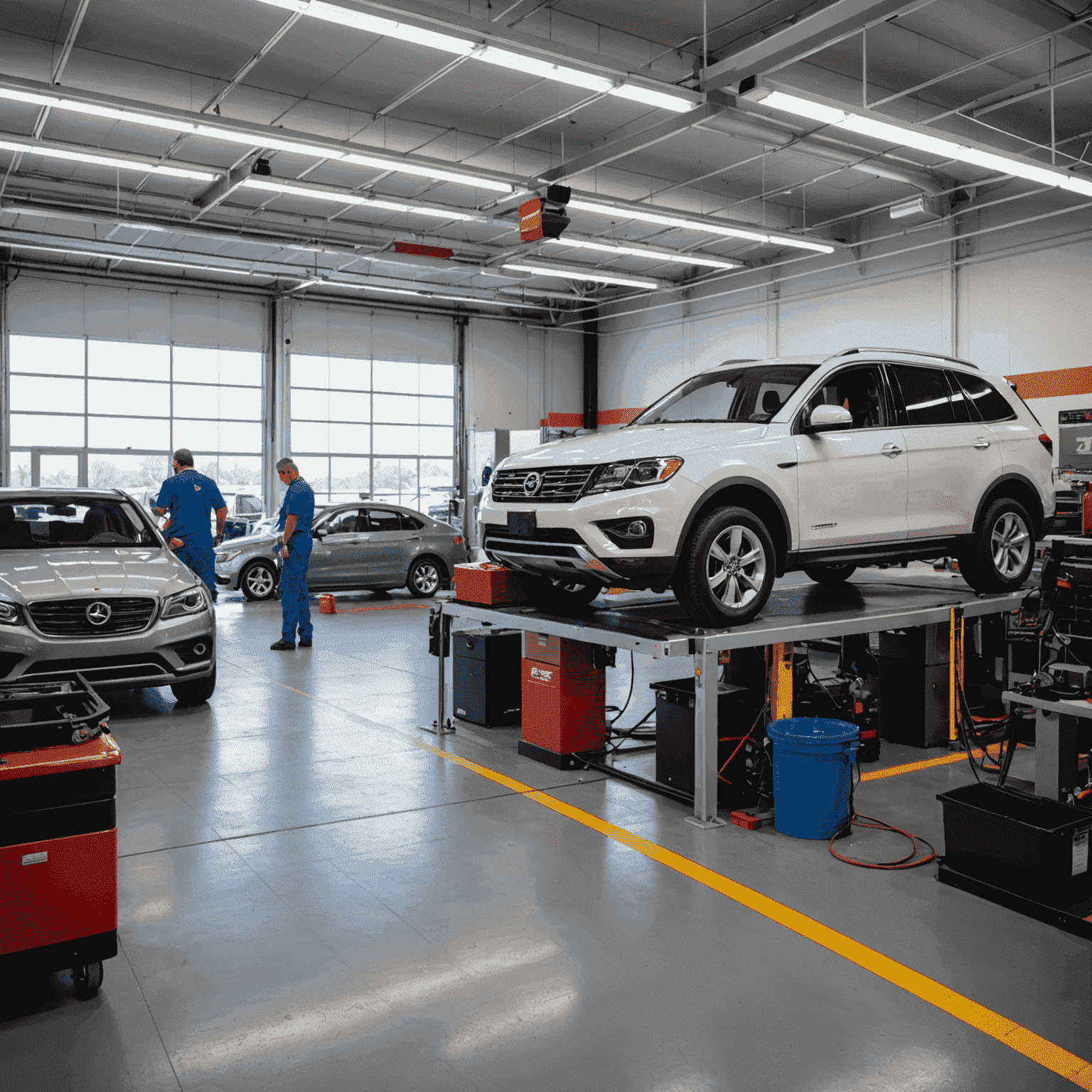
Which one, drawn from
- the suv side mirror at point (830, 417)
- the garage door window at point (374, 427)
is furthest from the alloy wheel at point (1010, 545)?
the garage door window at point (374, 427)

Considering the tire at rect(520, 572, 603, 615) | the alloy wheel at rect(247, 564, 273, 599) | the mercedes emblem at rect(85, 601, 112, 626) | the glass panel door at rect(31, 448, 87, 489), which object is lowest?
the alloy wheel at rect(247, 564, 273, 599)

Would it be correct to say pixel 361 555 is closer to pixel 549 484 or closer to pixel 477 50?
pixel 477 50

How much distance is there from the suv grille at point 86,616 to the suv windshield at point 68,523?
0.88 m

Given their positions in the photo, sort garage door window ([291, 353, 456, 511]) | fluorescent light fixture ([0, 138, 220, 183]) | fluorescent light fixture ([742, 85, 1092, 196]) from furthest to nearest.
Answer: garage door window ([291, 353, 456, 511]) < fluorescent light fixture ([0, 138, 220, 183]) < fluorescent light fixture ([742, 85, 1092, 196])

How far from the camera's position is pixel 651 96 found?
8.41m

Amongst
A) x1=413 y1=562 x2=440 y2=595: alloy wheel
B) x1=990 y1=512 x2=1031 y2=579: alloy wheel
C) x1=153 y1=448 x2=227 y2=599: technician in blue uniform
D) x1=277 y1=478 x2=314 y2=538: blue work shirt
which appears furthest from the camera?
x1=413 y1=562 x2=440 y2=595: alloy wheel

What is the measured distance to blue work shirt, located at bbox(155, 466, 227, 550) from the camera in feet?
27.8

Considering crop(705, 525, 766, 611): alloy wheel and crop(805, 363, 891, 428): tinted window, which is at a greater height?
crop(805, 363, 891, 428): tinted window

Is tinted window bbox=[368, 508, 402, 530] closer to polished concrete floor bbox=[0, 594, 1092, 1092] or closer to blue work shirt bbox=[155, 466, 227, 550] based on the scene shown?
blue work shirt bbox=[155, 466, 227, 550]

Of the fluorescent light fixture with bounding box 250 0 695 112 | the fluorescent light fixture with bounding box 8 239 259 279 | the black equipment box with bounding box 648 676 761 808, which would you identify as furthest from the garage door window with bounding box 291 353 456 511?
the black equipment box with bounding box 648 676 761 808

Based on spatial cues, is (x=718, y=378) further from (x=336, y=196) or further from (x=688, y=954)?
(x=336, y=196)

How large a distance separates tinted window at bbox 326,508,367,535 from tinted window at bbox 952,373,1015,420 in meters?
8.67

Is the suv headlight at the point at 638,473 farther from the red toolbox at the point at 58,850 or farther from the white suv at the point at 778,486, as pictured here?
the red toolbox at the point at 58,850

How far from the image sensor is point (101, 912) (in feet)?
8.91
